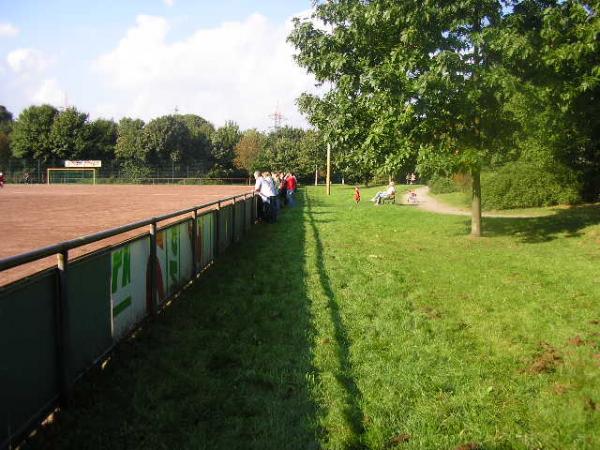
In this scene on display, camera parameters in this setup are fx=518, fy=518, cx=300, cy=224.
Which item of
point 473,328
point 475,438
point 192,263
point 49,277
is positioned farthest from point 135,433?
point 192,263

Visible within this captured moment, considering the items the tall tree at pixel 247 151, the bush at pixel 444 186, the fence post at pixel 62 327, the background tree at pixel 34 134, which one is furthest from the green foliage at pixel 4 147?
the fence post at pixel 62 327

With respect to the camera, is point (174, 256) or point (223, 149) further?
point (223, 149)

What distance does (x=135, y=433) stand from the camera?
327cm

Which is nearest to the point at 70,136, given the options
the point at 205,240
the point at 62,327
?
the point at 205,240

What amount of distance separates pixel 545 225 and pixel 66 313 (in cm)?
1347

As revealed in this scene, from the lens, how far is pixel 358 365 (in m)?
4.43

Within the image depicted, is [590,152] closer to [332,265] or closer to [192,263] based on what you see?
[332,265]

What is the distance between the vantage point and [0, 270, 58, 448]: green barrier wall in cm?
280

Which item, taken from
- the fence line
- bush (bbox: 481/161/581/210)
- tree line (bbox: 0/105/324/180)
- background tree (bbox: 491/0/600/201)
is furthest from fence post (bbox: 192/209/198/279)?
tree line (bbox: 0/105/324/180)

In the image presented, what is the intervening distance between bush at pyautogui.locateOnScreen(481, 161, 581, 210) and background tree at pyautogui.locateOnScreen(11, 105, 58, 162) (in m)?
63.2

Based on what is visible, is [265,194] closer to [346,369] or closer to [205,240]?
[205,240]

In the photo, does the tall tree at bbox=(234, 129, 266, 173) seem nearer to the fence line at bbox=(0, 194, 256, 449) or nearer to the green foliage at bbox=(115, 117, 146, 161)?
the green foliage at bbox=(115, 117, 146, 161)

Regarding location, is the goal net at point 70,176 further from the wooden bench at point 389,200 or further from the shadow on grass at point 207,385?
the shadow on grass at point 207,385

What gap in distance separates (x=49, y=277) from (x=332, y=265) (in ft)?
Result: 20.3
